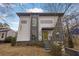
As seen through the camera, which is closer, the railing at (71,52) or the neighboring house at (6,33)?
the railing at (71,52)

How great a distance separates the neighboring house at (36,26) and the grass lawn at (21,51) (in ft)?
0.48

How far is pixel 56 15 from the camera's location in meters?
2.68

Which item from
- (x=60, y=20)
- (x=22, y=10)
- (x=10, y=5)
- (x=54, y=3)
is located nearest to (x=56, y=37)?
(x=60, y=20)

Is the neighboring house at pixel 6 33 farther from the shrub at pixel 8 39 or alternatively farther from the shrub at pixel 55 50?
the shrub at pixel 55 50

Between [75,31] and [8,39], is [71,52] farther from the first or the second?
[8,39]

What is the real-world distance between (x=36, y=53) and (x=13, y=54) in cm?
40

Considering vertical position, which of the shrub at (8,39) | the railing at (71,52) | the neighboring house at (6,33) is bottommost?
the railing at (71,52)

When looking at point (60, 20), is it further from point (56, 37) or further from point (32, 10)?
point (32, 10)

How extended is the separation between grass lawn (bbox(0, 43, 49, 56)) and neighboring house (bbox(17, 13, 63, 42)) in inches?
5.8

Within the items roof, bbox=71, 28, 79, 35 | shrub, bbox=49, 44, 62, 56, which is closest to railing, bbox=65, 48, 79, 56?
shrub, bbox=49, 44, 62, 56

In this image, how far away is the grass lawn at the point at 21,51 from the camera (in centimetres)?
257

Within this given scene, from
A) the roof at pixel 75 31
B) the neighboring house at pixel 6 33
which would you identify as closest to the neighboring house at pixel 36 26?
the neighboring house at pixel 6 33

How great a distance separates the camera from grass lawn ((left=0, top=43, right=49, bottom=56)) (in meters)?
2.57

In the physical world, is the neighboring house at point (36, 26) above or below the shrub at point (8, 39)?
above
